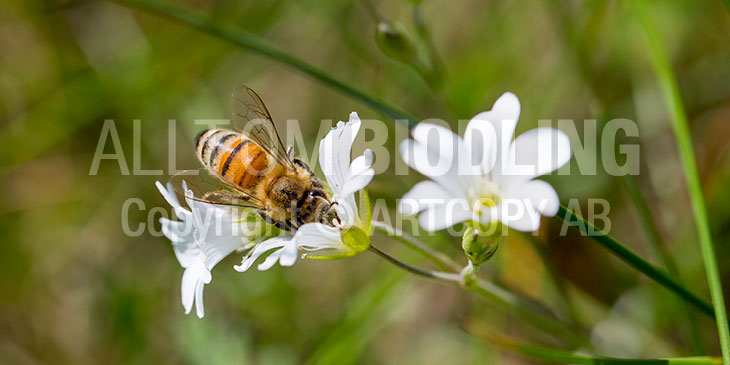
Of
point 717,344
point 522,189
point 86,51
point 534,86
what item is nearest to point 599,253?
point 717,344

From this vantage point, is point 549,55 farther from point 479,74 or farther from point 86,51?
point 86,51

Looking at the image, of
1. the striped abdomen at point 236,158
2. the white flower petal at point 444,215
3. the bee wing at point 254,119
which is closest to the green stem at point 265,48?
the bee wing at point 254,119

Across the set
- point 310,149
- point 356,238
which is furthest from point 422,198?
point 310,149

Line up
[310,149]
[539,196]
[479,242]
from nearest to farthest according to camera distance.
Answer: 1. [539,196]
2. [479,242]
3. [310,149]

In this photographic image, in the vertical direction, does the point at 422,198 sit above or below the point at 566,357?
above

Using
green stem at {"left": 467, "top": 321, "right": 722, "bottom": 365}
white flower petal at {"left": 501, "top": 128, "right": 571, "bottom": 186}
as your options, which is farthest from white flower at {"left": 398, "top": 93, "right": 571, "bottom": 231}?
green stem at {"left": 467, "top": 321, "right": 722, "bottom": 365}

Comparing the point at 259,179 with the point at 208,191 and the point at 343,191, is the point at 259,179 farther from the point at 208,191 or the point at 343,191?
the point at 343,191

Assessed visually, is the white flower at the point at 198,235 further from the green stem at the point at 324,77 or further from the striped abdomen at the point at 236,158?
the green stem at the point at 324,77
